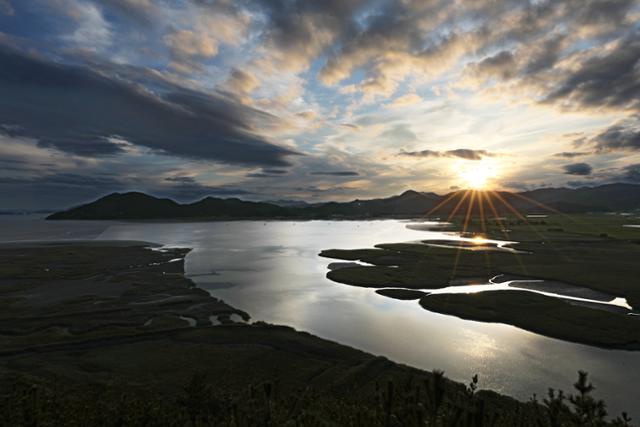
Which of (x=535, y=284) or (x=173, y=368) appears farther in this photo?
(x=535, y=284)

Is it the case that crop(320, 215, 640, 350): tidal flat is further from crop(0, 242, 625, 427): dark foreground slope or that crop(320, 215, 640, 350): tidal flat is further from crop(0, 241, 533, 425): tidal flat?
crop(0, 241, 533, 425): tidal flat

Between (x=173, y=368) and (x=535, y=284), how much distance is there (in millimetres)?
52254

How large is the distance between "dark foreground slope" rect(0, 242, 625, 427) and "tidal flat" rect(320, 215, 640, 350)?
600 inches

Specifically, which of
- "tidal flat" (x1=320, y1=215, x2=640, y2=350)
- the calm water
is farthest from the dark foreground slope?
"tidal flat" (x1=320, y1=215, x2=640, y2=350)

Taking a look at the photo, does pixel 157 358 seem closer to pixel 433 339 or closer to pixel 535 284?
pixel 433 339

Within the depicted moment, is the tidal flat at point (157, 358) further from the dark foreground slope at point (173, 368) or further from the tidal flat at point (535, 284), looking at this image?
the tidal flat at point (535, 284)

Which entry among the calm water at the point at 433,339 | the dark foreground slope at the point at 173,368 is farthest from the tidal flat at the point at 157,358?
the calm water at the point at 433,339

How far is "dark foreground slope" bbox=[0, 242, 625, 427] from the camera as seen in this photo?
8.52m

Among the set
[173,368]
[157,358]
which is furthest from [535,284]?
[157,358]

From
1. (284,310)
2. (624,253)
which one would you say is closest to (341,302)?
(284,310)

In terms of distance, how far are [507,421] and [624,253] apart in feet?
310

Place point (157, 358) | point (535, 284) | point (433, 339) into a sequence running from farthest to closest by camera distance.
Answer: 1. point (535, 284)
2. point (433, 339)
3. point (157, 358)

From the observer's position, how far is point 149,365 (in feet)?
91.7

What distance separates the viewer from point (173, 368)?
27.6 metres
